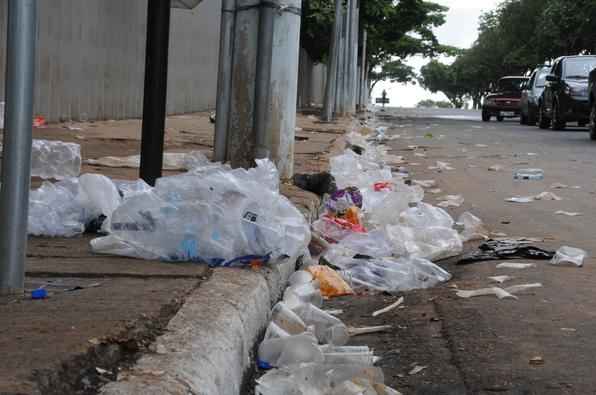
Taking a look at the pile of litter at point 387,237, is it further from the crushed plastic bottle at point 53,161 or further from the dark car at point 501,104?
the dark car at point 501,104

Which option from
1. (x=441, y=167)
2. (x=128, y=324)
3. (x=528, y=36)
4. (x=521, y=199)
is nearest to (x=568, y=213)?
(x=521, y=199)

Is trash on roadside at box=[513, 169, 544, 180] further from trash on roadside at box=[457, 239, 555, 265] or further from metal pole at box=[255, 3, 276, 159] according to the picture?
trash on roadside at box=[457, 239, 555, 265]

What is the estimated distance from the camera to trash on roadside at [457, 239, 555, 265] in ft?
15.7

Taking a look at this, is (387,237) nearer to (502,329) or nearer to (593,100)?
(502,329)

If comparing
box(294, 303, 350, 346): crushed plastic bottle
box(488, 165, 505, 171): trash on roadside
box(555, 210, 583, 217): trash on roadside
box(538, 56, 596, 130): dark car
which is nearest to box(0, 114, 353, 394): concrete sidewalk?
box(294, 303, 350, 346): crushed plastic bottle

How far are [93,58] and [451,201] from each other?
24.9 feet

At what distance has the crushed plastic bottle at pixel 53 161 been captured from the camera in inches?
221

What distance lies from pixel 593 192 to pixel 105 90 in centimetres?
795

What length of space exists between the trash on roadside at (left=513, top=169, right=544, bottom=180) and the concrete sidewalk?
20.1ft

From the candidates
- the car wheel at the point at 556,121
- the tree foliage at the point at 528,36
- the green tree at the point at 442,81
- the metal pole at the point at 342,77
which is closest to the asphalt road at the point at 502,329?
the car wheel at the point at 556,121

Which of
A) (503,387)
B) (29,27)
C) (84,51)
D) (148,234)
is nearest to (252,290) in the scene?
(148,234)

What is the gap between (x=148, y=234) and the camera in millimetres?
3334

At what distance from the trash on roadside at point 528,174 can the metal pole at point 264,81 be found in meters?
4.46

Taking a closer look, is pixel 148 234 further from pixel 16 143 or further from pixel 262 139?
pixel 262 139
